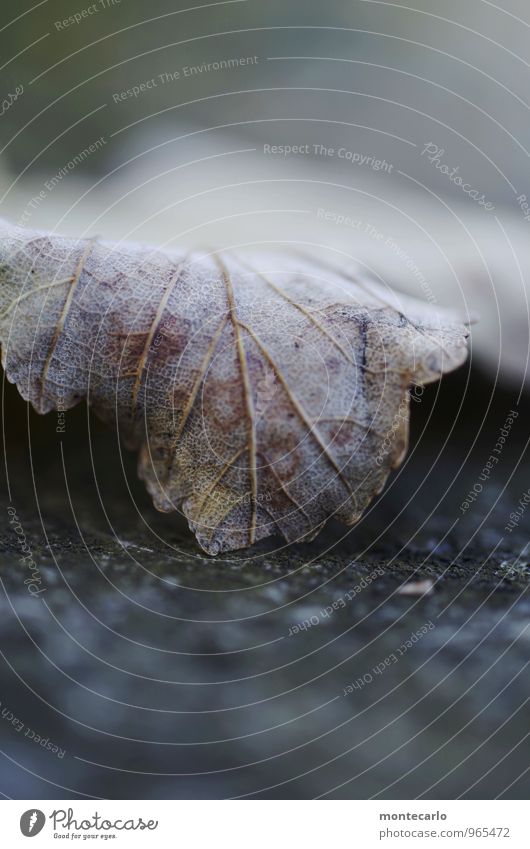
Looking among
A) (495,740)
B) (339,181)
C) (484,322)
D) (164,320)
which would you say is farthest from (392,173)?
(495,740)

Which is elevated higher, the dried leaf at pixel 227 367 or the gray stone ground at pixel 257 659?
the dried leaf at pixel 227 367

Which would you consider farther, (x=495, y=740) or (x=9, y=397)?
(x=9, y=397)

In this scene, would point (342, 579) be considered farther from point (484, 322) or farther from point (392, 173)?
point (392, 173)

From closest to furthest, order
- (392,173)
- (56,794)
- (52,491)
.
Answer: (56,794), (52,491), (392,173)

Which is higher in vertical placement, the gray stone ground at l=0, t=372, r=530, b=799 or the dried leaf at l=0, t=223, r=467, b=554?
the dried leaf at l=0, t=223, r=467, b=554
